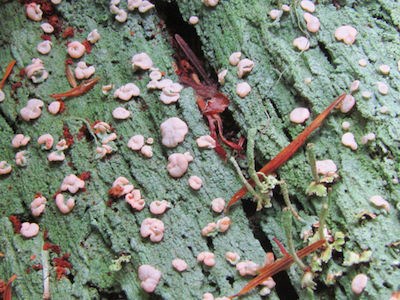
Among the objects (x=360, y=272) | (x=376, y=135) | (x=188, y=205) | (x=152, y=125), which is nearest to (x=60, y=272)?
(x=188, y=205)

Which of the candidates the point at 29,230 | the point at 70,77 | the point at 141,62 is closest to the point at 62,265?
the point at 29,230

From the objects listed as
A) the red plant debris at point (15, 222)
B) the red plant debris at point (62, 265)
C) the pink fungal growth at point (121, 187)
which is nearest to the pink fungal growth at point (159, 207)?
the pink fungal growth at point (121, 187)

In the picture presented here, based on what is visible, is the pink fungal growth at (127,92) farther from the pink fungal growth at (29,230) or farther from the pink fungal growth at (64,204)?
the pink fungal growth at (29,230)

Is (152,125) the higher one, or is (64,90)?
(64,90)

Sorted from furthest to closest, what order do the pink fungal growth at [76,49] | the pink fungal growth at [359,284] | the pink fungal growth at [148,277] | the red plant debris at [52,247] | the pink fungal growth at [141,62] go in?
the pink fungal growth at [76,49], the pink fungal growth at [141,62], the red plant debris at [52,247], the pink fungal growth at [148,277], the pink fungal growth at [359,284]

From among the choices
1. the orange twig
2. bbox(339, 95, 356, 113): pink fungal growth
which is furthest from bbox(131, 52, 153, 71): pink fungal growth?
bbox(339, 95, 356, 113): pink fungal growth

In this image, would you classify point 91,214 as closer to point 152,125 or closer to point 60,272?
point 60,272
